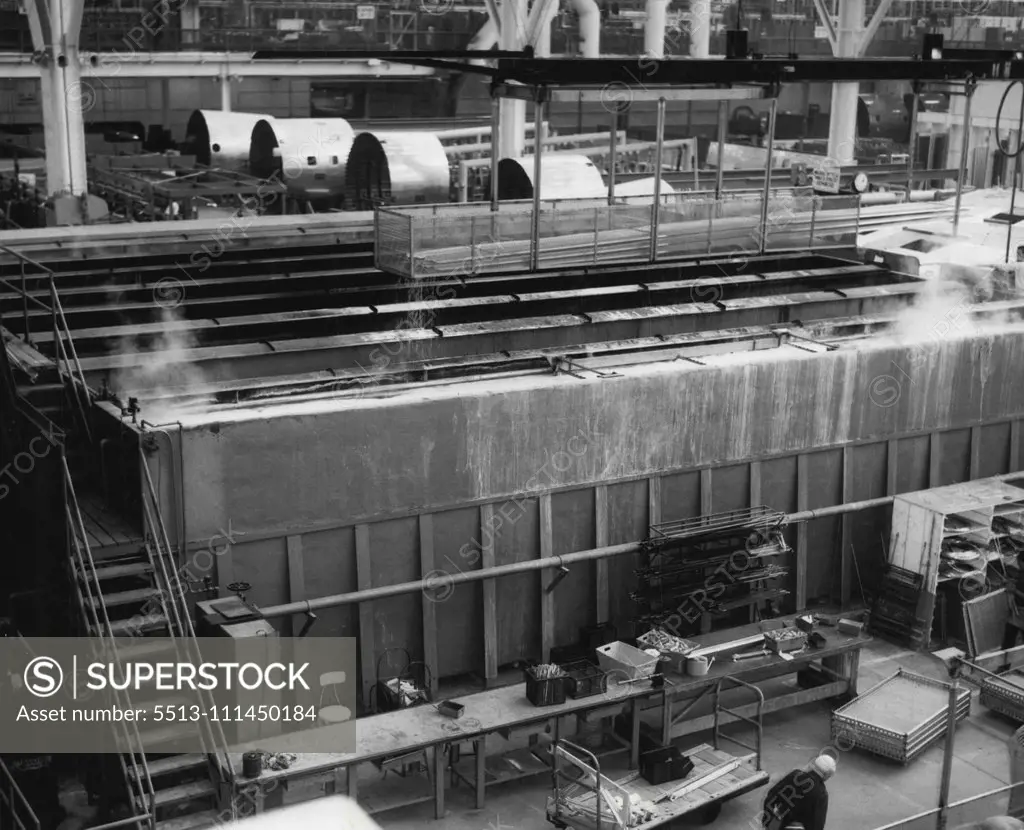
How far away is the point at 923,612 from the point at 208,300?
723 cm

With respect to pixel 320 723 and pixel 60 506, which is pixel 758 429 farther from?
pixel 60 506

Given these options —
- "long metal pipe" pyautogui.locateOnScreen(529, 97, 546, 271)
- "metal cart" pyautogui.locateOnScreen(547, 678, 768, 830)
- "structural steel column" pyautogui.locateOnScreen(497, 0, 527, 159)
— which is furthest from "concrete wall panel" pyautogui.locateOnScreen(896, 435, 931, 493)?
"structural steel column" pyautogui.locateOnScreen(497, 0, 527, 159)

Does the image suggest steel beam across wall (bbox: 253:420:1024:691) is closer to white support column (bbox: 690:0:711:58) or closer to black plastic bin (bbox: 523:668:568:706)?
black plastic bin (bbox: 523:668:568:706)

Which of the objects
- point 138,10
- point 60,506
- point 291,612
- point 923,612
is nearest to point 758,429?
point 923,612

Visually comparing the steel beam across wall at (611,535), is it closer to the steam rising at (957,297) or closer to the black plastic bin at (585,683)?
the steam rising at (957,297)

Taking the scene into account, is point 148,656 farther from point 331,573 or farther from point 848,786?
point 848,786

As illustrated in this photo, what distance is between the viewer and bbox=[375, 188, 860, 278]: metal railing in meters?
13.6

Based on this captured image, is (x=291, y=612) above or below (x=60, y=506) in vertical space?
below

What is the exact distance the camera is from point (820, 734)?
1044 centimetres

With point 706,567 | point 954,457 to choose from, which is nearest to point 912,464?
point 954,457

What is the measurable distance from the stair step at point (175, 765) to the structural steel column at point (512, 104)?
15646 mm

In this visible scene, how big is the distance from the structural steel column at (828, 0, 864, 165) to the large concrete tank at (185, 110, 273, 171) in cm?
1165

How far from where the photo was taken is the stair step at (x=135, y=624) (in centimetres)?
816

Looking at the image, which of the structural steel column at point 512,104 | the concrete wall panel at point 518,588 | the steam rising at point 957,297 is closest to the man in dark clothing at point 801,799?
the concrete wall panel at point 518,588
